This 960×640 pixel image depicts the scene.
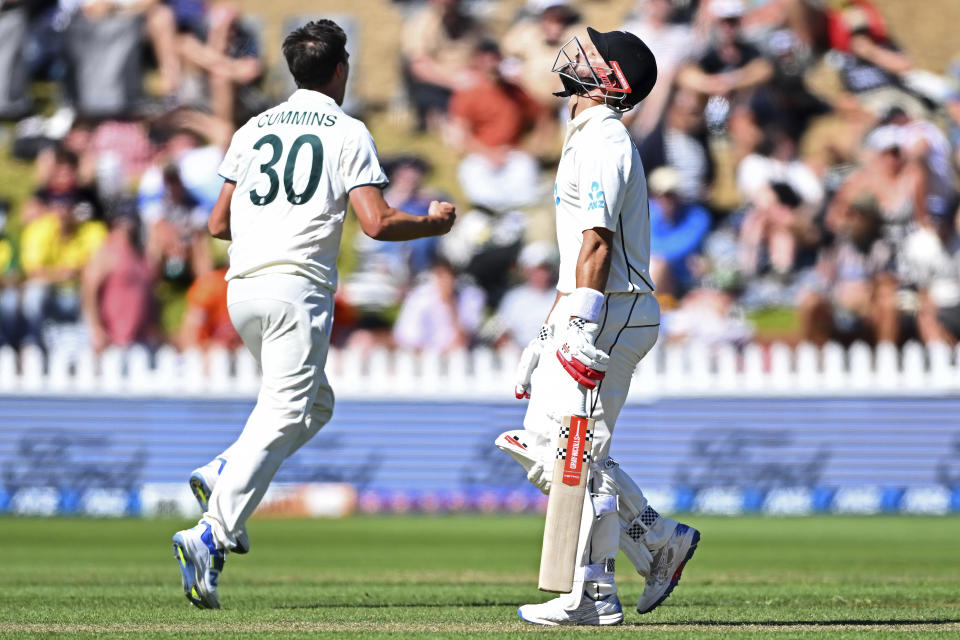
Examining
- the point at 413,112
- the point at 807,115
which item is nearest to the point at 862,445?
the point at 807,115

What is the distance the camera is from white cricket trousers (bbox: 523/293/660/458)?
5840mm

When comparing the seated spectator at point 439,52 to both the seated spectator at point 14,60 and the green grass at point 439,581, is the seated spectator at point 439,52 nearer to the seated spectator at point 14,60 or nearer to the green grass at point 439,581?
the seated spectator at point 14,60

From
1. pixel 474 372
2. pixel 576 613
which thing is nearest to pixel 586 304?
pixel 576 613

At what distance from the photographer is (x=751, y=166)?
724 inches

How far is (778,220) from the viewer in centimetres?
1783

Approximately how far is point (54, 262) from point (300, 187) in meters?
12.7

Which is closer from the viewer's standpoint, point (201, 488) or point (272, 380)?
point (272, 380)

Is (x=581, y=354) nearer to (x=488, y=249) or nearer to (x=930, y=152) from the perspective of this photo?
(x=488, y=249)

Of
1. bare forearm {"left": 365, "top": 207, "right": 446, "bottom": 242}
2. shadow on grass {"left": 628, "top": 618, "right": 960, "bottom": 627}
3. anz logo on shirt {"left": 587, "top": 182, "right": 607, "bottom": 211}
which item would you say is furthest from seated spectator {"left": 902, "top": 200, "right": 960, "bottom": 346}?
anz logo on shirt {"left": 587, "top": 182, "right": 607, "bottom": 211}

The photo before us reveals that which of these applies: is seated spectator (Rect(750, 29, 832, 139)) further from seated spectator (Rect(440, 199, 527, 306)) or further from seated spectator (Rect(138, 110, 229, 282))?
seated spectator (Rect(138, 110, 229, 282))

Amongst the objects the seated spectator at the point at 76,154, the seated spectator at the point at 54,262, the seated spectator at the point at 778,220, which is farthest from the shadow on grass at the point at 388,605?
the seated spectator at the point at 76,154

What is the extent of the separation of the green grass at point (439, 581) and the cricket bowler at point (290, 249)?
50cm

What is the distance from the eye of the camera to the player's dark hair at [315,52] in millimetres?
6477

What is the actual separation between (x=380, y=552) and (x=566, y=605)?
5.50 metres
